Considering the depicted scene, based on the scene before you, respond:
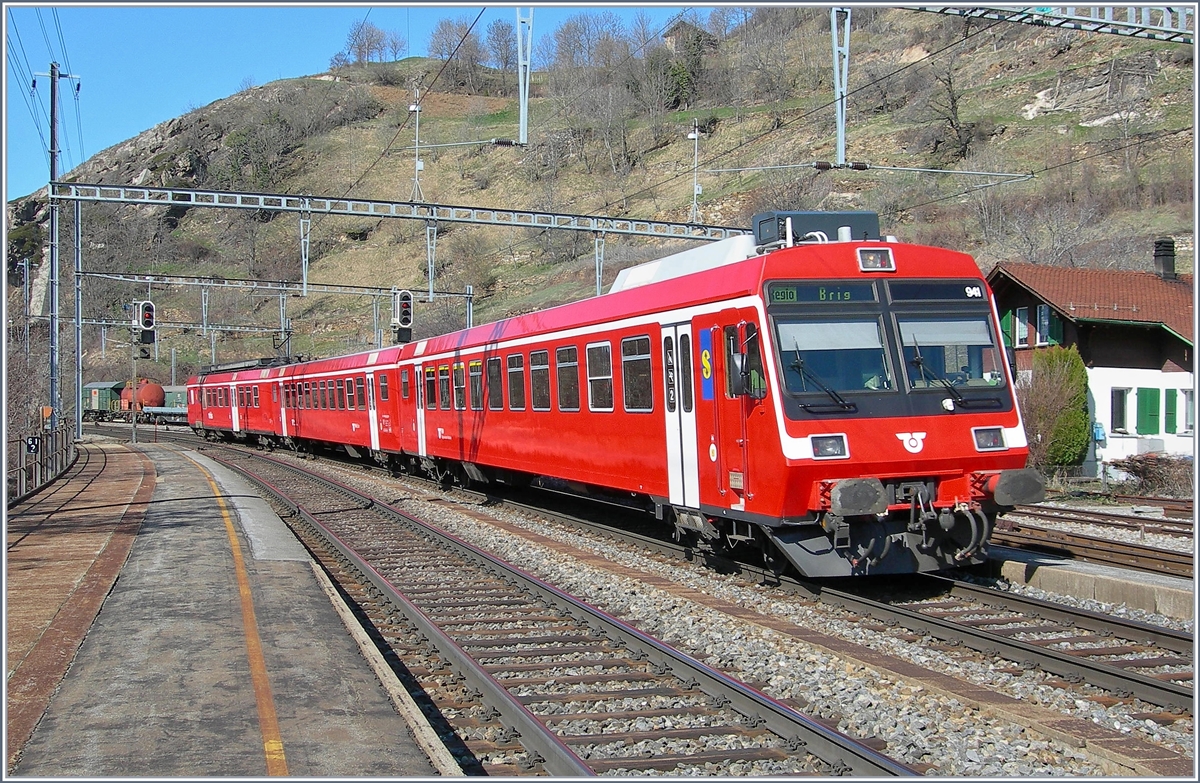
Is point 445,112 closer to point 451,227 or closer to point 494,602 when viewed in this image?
point 451,227

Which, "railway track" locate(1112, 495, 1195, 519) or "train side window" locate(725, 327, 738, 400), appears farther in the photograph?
"railway track" locate(1112, 495, 1195, 519)

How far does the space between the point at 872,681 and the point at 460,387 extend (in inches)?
540

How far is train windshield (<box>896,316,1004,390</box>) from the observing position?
9672 millimetres

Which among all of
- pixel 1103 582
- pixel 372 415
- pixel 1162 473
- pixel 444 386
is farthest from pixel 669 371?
pixel 1162 473

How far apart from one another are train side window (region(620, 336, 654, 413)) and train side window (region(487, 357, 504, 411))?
16.4 feet

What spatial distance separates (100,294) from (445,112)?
5315 centimetres

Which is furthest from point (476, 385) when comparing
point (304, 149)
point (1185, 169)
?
point (304, 149)

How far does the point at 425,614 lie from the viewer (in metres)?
9.82

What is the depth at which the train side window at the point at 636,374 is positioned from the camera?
1221cm

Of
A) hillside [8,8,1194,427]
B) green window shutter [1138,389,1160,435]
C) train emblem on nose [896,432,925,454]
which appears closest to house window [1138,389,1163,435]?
green window shutter [1138,389,1160,435]

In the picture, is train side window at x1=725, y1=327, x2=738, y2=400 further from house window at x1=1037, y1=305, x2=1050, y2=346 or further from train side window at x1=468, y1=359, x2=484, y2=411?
house window at x1=1037, y1=305, x2=1050, y2=346

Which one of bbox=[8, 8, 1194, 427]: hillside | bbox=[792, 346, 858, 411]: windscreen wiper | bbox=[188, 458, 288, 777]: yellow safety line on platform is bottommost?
Answer: bbox=[188, 458, 288, 777]: yellow safety line on platform

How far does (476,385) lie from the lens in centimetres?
1897

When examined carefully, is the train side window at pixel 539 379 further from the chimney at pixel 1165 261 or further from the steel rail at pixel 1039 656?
the chimney at pixel 1165 261
